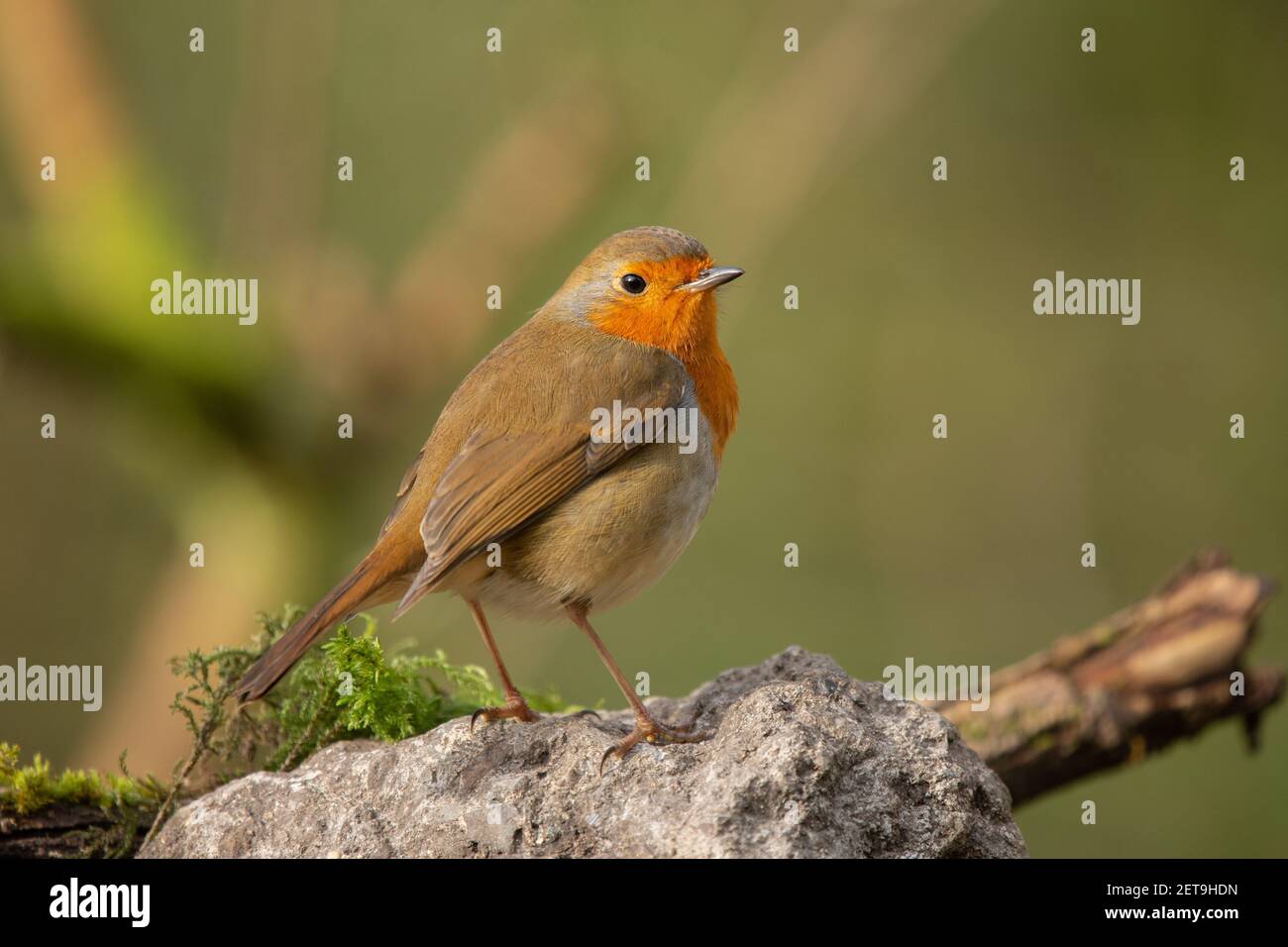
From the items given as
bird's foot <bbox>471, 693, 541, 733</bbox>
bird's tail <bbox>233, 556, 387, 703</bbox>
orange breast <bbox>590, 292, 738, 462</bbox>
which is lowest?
bird's foot <bbox>471, 693, 541, 733</bbox>

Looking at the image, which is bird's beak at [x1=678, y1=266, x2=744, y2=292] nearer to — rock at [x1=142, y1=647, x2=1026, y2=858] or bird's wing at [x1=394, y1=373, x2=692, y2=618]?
bird's wing at [x1=394, y1=373, x2=692, y2=618]

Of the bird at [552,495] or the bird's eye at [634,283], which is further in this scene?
the bird's eye at [634,283]

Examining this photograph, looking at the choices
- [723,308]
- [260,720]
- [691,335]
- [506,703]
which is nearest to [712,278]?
[691,335]

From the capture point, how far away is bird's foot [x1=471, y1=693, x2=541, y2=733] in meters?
3.89

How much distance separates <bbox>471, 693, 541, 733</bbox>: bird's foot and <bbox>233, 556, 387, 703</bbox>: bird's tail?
0.47m

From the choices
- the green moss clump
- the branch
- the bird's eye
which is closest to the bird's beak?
the bird's eye

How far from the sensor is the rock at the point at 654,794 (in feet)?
10.4

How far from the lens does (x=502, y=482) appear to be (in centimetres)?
404

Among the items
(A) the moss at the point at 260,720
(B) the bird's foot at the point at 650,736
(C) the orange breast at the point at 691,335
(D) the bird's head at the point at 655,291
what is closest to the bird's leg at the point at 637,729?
(B) the bird's foot at the point at 650,736

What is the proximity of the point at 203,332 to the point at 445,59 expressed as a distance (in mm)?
3048

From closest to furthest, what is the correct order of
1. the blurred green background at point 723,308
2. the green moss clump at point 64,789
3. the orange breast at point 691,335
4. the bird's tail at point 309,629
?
the bird's tail at point 309,629, the green moss clump at point 64,789, the orange breast at point 691,335, the blurred green background at point 723,308

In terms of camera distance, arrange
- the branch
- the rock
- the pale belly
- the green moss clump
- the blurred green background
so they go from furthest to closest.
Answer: the blurred green background < the branch < the pale belly < the green moss clump < the rock

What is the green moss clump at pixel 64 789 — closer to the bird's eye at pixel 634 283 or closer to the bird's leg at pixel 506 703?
the bird's leg at pixel 506 703

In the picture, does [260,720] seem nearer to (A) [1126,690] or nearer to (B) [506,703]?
(B) [506,703]
